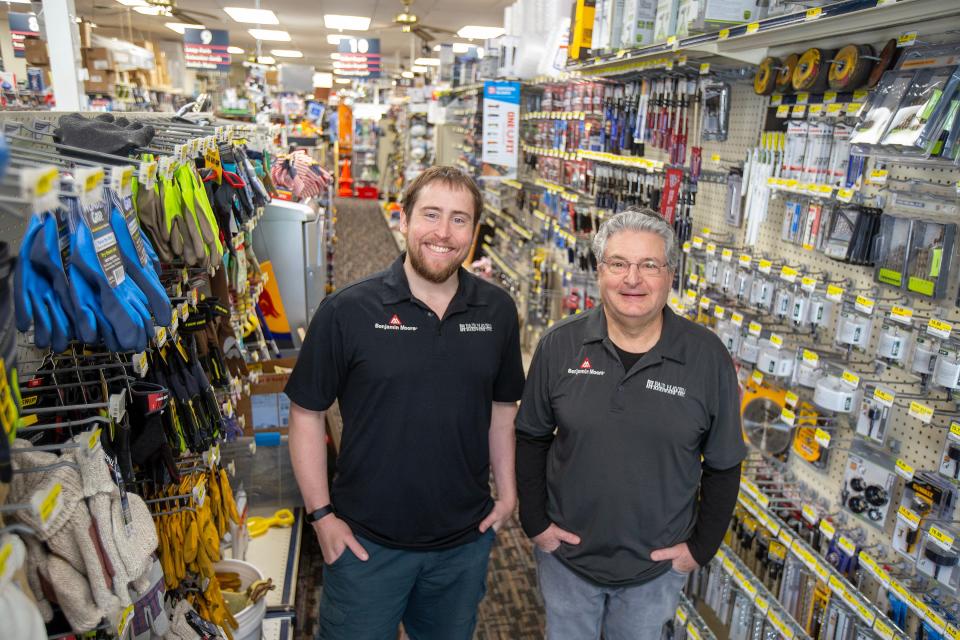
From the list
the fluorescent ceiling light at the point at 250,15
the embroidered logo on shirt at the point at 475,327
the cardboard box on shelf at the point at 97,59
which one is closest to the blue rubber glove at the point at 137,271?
the embroidered logo on shirt at the point at 475,327

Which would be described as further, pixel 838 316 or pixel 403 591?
pixel 838 316

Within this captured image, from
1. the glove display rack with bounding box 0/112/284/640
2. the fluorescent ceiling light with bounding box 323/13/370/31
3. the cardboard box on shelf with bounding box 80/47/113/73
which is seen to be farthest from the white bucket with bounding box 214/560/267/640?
the fluorescent ceiling light with bounding box 323/13/370/31

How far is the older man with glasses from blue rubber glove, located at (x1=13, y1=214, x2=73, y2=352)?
4.18 ft

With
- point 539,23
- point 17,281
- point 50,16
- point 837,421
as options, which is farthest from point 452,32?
point 17,281

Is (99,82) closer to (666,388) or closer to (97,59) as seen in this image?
(97,59)

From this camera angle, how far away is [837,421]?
274 cm

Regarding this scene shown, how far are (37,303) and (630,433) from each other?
1463mm

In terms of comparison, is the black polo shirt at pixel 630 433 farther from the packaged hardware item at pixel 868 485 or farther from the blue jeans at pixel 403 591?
the packaged hardware item at pixel 868 485

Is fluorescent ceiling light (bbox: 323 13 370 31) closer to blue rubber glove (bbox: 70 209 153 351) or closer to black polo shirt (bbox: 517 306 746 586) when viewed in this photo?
black polo shirt (bbox: 517 306 746 586)

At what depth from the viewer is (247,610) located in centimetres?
283

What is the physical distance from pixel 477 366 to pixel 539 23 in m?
4.78

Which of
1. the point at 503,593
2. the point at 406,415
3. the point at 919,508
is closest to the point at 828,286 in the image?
the point at 919,508

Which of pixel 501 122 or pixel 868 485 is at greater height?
pixel 501 122

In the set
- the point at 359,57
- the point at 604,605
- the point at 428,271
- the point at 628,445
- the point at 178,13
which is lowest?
the point at 604,605
